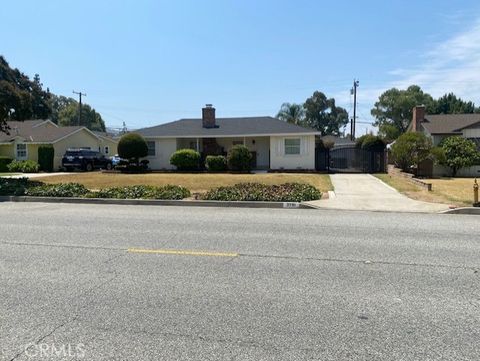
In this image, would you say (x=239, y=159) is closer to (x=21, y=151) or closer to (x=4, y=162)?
(x=4, y=162)

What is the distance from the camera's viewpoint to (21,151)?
1575 inches

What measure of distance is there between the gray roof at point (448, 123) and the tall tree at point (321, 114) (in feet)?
208

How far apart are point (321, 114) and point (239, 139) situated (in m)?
67.3

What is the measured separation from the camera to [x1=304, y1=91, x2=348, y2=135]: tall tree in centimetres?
9950

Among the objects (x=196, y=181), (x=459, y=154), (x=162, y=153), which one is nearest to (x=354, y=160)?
(x=459, y=154)

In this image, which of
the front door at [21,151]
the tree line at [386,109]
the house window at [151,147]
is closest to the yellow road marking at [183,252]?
the house window at [151,147]

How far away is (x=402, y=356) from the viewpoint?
371cm

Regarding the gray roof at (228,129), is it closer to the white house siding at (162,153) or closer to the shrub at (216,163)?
the white house siding at (162,153)

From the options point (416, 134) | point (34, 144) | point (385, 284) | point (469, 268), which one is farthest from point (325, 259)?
point (34, 144)

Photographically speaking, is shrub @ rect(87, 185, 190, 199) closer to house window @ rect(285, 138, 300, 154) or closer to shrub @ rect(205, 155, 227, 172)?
shrub @ rect(205, 155, 227, 172)

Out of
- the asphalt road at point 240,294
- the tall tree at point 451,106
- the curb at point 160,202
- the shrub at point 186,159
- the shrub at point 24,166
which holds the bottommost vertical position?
the asphalt road at point 240,294

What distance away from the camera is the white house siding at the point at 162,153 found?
36.2 metres

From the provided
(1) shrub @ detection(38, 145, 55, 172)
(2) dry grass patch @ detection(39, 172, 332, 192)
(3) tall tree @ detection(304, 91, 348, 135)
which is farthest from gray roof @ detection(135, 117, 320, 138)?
(3) tall tree @ detection(304, 91, 348, 135)

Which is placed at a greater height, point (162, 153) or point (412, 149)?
point (412, 149)
